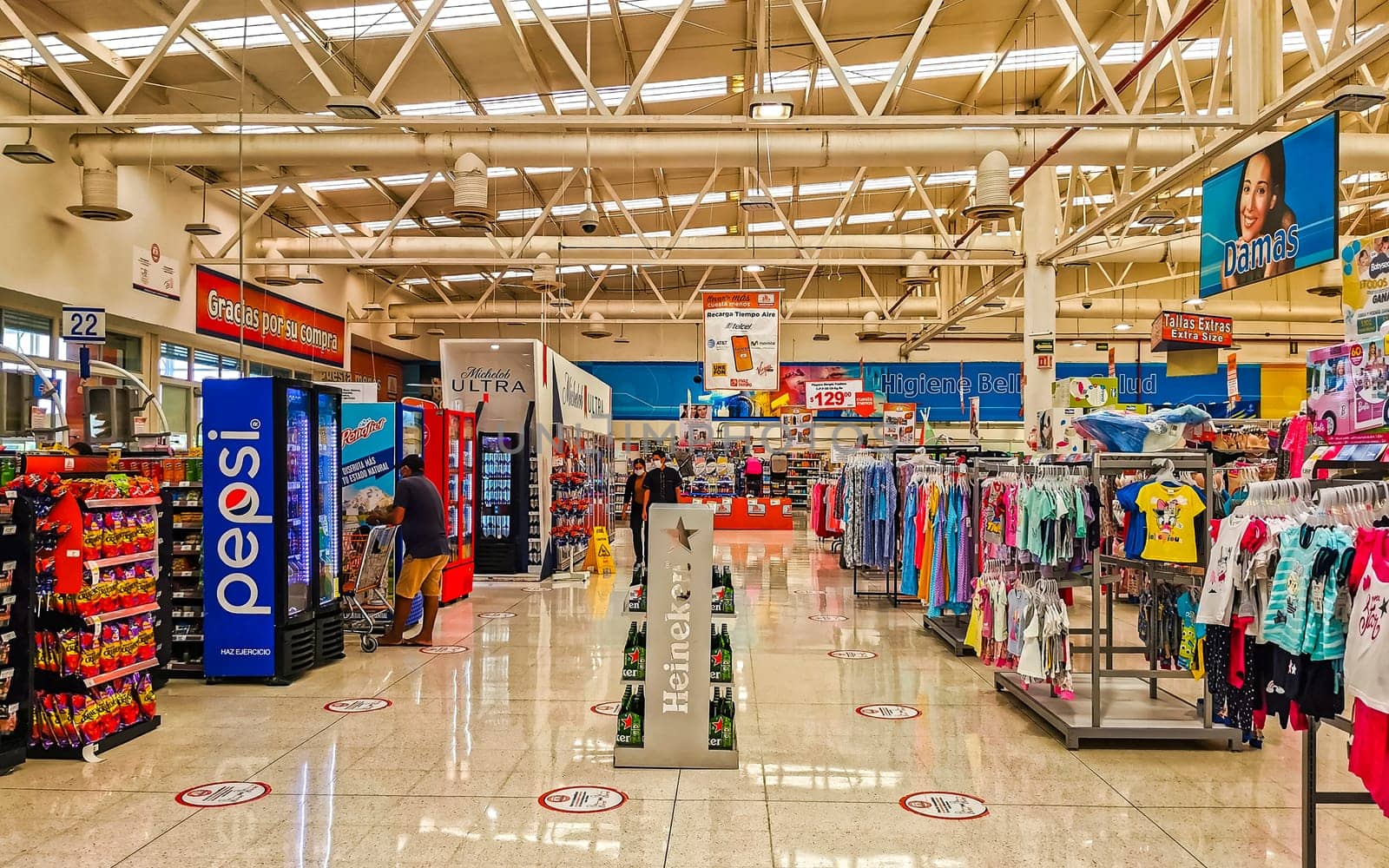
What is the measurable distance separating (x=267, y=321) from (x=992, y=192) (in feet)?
39.6

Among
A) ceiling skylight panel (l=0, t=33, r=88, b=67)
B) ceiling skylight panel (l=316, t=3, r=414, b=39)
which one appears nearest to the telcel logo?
ceiling skylight panel (l=316, t=3, r=414, b=39)

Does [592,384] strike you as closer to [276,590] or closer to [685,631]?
[276,590]

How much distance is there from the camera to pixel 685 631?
4809 mm

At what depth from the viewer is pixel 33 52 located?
393 inches

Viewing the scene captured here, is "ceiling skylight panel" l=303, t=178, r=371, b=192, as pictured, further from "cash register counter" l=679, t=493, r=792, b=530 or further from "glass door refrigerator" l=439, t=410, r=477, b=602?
"cash register counter" l=679, t=493, r=792, b=530

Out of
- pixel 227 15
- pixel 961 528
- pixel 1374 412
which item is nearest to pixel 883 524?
pixel 961 528

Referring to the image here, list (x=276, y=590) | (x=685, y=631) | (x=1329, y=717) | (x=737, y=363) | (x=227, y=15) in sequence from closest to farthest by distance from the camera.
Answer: (x=1329, y=717) → (x=685, y=631) → (x=276, y=590) → (x=227, y=15) → (x=737, y=363)

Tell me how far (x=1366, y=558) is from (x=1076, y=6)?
9.56 m

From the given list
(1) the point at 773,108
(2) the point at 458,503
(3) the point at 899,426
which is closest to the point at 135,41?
(2) the point at 458,503

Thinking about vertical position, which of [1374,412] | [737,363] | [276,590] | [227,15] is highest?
[227,15]

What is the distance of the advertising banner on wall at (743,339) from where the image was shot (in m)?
12.0

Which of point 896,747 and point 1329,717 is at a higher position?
point 1329,717

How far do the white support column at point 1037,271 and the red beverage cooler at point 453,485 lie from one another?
735 centimetres

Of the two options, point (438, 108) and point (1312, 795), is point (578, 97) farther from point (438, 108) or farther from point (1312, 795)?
point (1312, 795)
